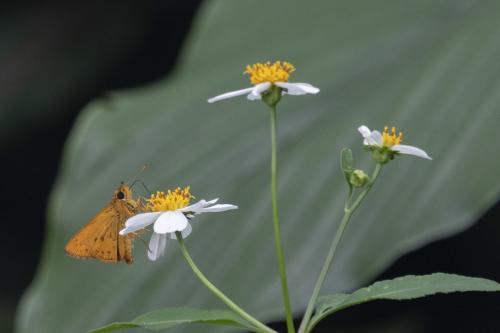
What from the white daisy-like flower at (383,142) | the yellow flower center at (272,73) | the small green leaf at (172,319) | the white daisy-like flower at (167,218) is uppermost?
the yellow flower center at (272,73)

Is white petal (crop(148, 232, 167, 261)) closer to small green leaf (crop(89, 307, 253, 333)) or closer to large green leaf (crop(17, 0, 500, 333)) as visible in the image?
small green leaf (crop(89, 307, 253, 333))

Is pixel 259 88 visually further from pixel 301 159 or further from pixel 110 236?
pixel 301 159

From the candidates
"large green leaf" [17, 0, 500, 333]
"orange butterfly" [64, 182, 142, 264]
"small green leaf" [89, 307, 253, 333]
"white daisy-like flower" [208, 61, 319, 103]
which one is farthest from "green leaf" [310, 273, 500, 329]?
"large green leaf" [17, 0, 500, 333]

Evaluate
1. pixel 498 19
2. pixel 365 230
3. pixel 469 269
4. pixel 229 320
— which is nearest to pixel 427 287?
pixel 229 320

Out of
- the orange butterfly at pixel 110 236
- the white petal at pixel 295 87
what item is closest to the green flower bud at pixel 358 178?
the white petal at pixel 295 87

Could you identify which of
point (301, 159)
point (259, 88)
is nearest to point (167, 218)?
point (259, 88)

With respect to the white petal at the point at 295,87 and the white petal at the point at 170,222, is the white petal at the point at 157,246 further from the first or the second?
the white petal at the point at 295,87

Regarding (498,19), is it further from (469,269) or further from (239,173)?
(469,269)
